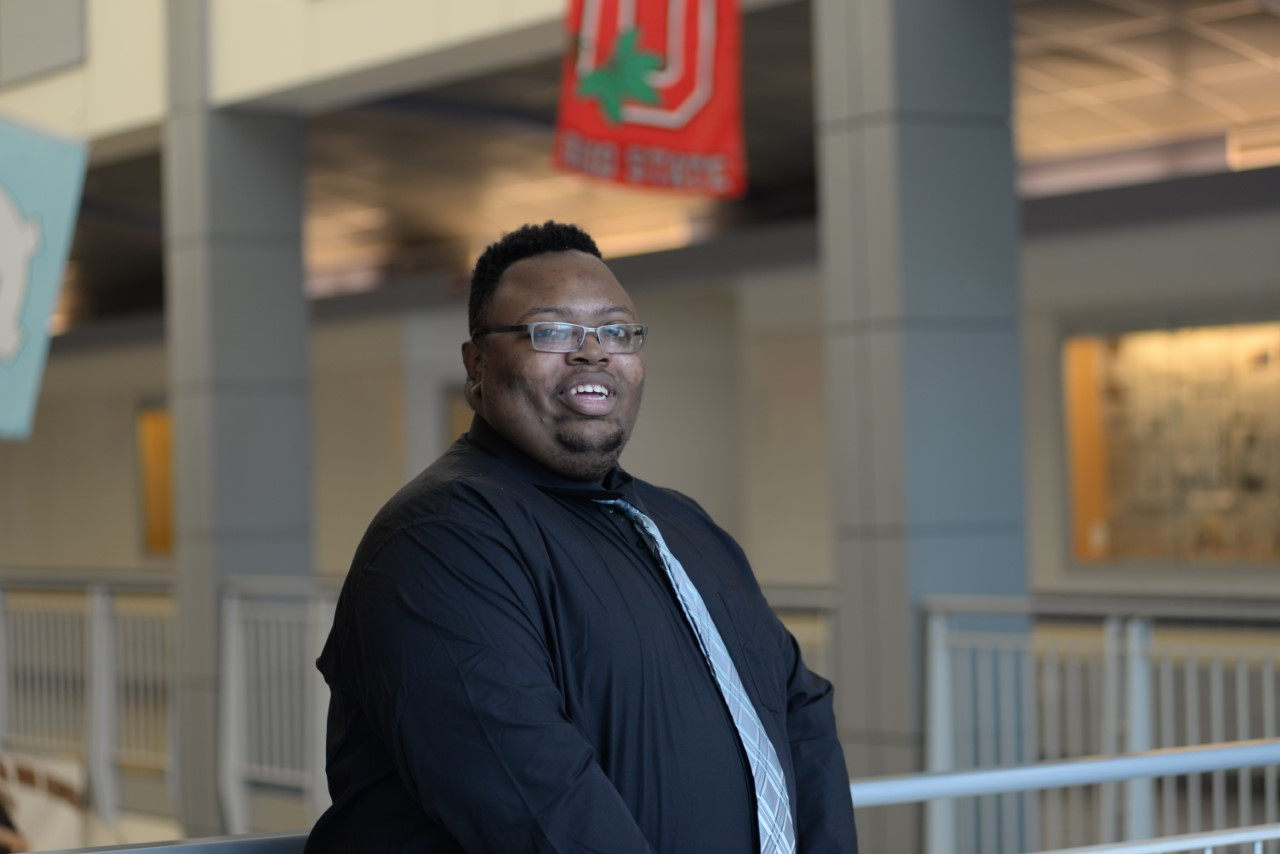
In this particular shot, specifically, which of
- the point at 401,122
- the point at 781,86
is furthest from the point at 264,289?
the point at 781,86

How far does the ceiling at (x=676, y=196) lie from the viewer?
12.1m

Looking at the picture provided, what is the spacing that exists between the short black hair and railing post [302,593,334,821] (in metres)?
6.82

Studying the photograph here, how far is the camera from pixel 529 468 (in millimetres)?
2428

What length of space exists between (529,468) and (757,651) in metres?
0.46

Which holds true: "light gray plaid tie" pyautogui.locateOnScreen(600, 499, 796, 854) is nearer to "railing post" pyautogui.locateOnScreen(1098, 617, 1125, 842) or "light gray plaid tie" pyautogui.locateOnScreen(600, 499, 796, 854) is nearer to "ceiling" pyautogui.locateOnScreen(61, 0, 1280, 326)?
"railing post" pyautogui.locateOnScreen(1098, 617, 1125, 842)

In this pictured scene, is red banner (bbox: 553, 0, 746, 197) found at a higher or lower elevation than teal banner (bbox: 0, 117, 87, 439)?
higher

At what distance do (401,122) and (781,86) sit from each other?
3.39 metres

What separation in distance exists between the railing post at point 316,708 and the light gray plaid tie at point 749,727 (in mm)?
6949

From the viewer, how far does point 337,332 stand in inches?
714

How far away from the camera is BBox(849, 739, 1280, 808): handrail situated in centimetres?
307

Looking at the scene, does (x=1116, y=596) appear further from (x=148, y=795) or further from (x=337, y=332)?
(x=337, y=332)

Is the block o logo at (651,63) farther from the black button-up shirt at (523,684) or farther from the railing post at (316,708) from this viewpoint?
the black button-up shirt at (523,684)

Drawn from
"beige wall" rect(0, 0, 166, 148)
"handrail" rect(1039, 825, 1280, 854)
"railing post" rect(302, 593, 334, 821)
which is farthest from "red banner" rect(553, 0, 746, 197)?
"beige wall" rect(0, 0, 166, 148)

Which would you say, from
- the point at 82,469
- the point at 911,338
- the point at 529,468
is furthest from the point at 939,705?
the point at 82,469
